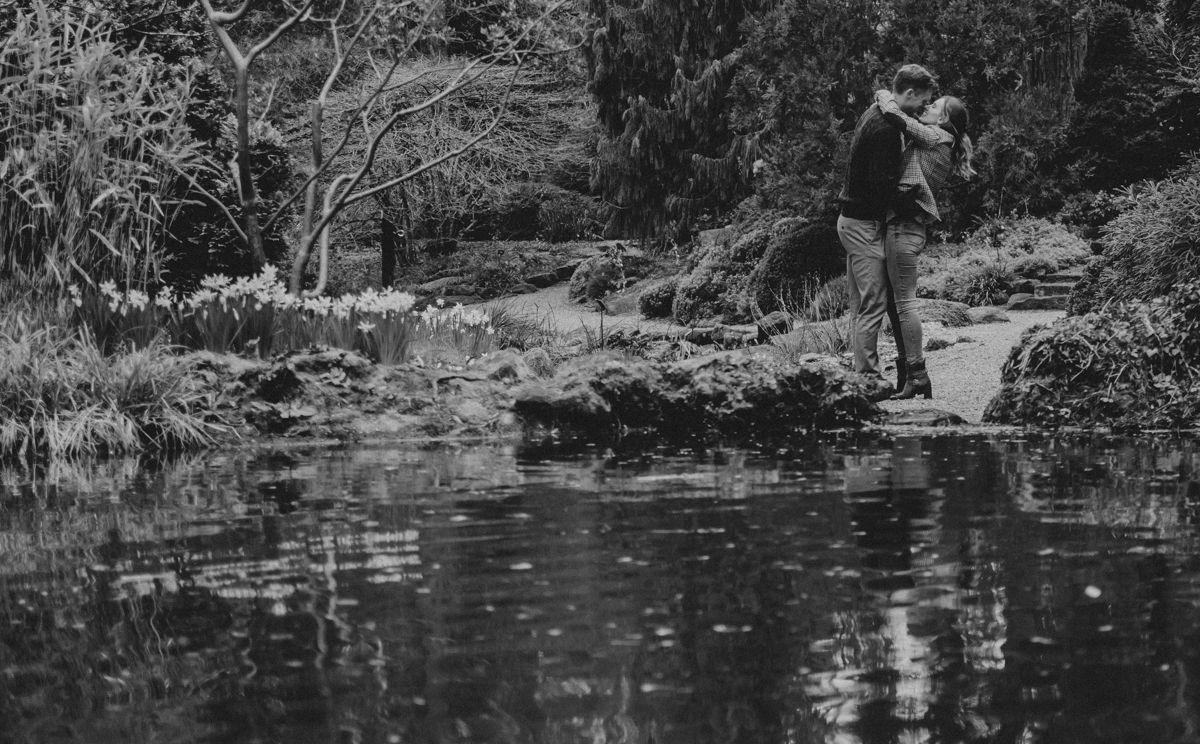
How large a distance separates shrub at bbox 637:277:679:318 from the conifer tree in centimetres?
425

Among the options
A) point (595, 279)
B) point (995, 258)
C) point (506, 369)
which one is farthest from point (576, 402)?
point (595, 279)

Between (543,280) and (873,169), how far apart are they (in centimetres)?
1884

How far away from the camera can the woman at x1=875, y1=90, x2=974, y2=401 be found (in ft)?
24.0

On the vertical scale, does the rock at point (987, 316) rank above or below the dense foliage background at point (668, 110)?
below

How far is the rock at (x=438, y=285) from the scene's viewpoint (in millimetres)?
24859

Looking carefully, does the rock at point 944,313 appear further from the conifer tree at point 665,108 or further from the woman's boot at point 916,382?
the conifer tree at point 665,108

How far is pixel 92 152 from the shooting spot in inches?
305

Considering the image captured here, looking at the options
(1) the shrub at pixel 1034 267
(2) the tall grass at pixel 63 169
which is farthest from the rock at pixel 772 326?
(2) the tall grass at pixel 63 169

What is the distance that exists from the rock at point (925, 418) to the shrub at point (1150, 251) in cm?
330

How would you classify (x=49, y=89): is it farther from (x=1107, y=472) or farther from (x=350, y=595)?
(x=1107, y=472)

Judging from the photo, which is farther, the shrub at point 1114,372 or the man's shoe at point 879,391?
the man's shoe at point 879,391

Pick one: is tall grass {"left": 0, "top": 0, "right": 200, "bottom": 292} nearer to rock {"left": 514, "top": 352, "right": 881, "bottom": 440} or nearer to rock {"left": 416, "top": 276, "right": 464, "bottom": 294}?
rock {"left": 514, "top": 352, "right": 881, "bottom": 440}

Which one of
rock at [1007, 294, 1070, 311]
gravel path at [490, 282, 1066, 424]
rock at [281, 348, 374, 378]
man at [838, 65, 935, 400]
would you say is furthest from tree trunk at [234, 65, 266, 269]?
rock at [1007, 294, 1070, 311]

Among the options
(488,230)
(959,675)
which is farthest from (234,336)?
(488,230)
